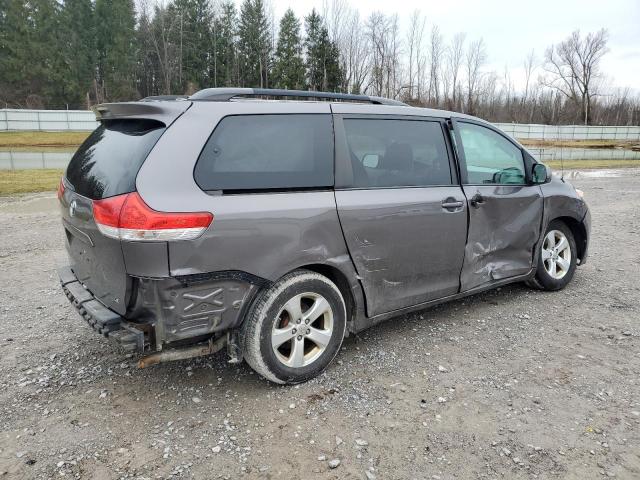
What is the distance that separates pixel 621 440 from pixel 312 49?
57681 millimetres

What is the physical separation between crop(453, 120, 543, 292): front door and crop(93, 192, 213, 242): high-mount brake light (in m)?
2.30

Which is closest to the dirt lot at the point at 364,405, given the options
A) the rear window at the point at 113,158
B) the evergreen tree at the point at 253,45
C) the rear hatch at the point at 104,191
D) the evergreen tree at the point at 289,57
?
the rear hatch at the point at 104,191

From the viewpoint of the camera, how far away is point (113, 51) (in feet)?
177

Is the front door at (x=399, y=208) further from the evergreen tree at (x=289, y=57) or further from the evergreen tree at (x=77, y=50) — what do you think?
the evergreen tree at (x=289, y=57)

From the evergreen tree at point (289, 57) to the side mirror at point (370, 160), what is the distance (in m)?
54.3

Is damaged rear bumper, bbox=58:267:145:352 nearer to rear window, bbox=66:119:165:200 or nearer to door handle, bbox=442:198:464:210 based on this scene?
rear window, bbox=66:119:165:200

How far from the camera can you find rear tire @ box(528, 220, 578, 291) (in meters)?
4.86

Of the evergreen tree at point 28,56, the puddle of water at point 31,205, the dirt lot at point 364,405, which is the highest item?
the evergreen tree at point 28,56

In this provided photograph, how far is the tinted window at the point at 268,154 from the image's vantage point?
2848mm

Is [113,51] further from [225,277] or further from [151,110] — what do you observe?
[225,277]

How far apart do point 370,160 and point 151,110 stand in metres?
1.50

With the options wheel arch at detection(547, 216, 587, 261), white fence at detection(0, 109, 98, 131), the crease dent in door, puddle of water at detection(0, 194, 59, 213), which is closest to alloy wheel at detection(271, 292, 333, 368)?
the crease dent in door

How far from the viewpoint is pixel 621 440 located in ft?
8.84

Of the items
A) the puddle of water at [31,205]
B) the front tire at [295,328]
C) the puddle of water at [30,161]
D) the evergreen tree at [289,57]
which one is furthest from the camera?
the evergreen tree at [289,57]
